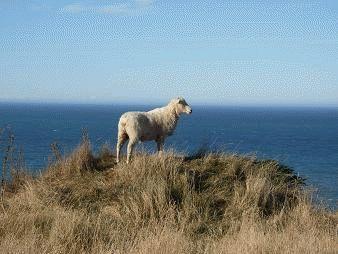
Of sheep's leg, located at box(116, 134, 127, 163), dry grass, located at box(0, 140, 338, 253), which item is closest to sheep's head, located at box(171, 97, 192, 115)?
dry grass, located at box(0, 140, 338, 253)

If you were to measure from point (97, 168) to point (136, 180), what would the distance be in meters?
1.68

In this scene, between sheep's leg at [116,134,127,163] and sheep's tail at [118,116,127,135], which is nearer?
sheep's tail at [118,116,127,135]

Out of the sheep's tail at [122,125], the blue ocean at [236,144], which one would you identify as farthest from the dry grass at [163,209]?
the blue ocean at [236,144]

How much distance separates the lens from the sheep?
11.4 metres

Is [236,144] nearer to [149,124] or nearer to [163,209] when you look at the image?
[149,124]

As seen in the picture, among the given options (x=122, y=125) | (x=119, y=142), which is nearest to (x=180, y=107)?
(x=122, y=125)

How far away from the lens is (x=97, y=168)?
12.0m

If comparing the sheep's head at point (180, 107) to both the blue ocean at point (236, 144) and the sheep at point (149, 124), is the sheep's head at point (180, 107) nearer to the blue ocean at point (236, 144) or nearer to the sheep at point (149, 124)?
the sheep at point (149, 124)

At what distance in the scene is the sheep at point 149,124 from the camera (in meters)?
11.4

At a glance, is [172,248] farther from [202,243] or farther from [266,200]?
[266,200]

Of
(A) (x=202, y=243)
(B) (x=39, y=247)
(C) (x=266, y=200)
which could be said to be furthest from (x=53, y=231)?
(C) (x=266, y=200)

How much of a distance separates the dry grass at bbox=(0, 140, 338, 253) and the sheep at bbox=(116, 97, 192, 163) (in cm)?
46

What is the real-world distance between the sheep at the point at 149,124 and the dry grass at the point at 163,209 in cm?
46

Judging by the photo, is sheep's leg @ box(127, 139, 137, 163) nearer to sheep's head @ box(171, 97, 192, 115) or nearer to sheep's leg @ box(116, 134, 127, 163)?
sheep's leg @ box(116, 134, 127, 163)
